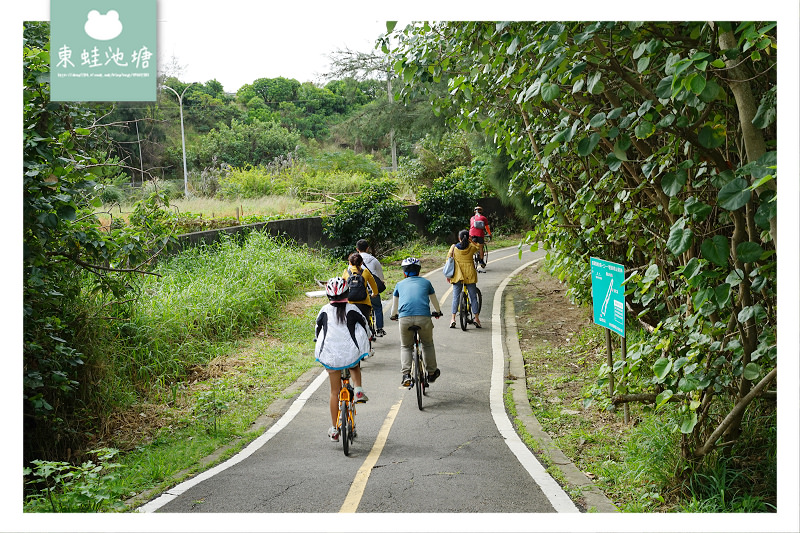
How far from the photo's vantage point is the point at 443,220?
27.0m

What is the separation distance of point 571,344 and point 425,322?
396 centimetres

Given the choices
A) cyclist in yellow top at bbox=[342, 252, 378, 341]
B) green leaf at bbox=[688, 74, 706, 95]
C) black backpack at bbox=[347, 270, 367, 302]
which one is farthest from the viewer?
cyclist in yellow top at bbox=[342, 252, 378, 341]

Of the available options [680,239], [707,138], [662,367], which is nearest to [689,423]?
[662,367]

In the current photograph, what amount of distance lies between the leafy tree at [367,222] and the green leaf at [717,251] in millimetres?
17637

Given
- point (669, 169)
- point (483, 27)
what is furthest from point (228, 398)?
point (669, 169)

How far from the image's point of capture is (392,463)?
658 centimetres

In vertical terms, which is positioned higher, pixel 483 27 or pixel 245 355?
pixel 483 27

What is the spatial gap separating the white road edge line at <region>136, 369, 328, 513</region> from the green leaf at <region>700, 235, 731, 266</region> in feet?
15.0

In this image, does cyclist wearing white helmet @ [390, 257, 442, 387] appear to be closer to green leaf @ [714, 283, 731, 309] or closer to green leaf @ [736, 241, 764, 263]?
green leaf @ [714, 283, 731, 309]

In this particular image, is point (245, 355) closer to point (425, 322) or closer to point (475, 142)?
point (425, 322)

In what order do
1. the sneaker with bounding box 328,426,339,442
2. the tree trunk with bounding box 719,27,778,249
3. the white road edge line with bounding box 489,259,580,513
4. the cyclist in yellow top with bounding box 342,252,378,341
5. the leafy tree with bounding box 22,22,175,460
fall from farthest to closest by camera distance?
the cyclist in yellow top with bounding box 342,252,378,341 → the sneaker with bounding box 328,426,339,442 → the white road edge line with bounding box 489,259,580,513 → the leafy tree with bounding box 22,22,175,460 → the tree trunk with bounding box 719,27,778,249

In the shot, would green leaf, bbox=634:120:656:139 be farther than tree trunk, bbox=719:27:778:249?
Yes

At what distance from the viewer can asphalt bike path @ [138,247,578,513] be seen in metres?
5.49

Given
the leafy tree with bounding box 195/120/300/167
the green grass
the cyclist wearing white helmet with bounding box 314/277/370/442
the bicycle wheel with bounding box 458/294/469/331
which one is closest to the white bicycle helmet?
the cyclist wearing white helmet with bounding box 314/277/370/442
